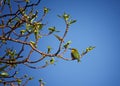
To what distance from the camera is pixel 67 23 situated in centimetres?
257

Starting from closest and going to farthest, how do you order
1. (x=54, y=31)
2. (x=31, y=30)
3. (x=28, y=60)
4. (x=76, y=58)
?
(x=76, y=58)
(x=28, y=60)
(x=31, y=30)
(x=54, y=31)

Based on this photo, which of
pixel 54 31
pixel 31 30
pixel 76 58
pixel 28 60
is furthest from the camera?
pixel 54 31

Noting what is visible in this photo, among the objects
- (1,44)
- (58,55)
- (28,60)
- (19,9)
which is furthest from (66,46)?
(1,44)

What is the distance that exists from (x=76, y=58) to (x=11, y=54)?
1601mm

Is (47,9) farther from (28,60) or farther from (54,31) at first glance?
(28,60)

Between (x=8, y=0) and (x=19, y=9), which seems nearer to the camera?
(x=19, y=9)

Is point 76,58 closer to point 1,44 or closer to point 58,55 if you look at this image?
point 58,55

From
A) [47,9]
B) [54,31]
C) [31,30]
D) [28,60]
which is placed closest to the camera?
[28,60]

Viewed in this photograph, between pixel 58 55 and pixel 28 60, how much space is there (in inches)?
17.0

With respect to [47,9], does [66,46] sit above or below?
below

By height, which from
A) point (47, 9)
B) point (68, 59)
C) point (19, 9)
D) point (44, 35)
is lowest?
point (68, 59)

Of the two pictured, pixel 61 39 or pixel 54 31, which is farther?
pixel 54 31

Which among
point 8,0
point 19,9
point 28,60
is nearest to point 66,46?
point 28,60

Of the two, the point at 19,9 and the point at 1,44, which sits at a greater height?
the point at 19,9
